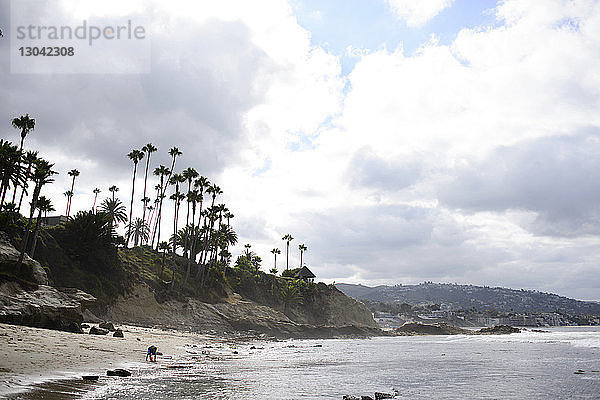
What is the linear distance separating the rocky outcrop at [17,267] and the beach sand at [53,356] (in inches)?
246

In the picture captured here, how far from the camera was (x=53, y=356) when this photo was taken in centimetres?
1869

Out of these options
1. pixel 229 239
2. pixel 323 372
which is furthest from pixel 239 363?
pixel 229 239

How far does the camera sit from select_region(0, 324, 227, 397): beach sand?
A: 14.2 m

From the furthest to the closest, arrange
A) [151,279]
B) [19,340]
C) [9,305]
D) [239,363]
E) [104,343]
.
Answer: [151,279], [239,363], [104,343], [9,305], [19,340]

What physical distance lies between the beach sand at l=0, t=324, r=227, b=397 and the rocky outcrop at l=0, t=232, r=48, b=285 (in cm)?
625

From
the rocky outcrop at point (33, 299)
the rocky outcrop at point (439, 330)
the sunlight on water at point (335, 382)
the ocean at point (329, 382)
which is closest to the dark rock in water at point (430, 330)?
the rocky outcrop at point (439, 330)

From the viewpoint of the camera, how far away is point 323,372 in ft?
84.6

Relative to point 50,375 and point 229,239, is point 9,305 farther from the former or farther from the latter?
point 229,239

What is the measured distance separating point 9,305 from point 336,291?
94779 mm

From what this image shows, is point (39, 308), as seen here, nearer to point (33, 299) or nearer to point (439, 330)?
point (33, 299)

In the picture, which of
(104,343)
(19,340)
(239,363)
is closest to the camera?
(19,340)

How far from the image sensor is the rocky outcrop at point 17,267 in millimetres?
27597

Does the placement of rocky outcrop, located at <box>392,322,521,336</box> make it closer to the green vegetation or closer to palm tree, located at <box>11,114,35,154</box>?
the green vegetation

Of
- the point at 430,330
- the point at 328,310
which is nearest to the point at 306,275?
the point at 328,310
